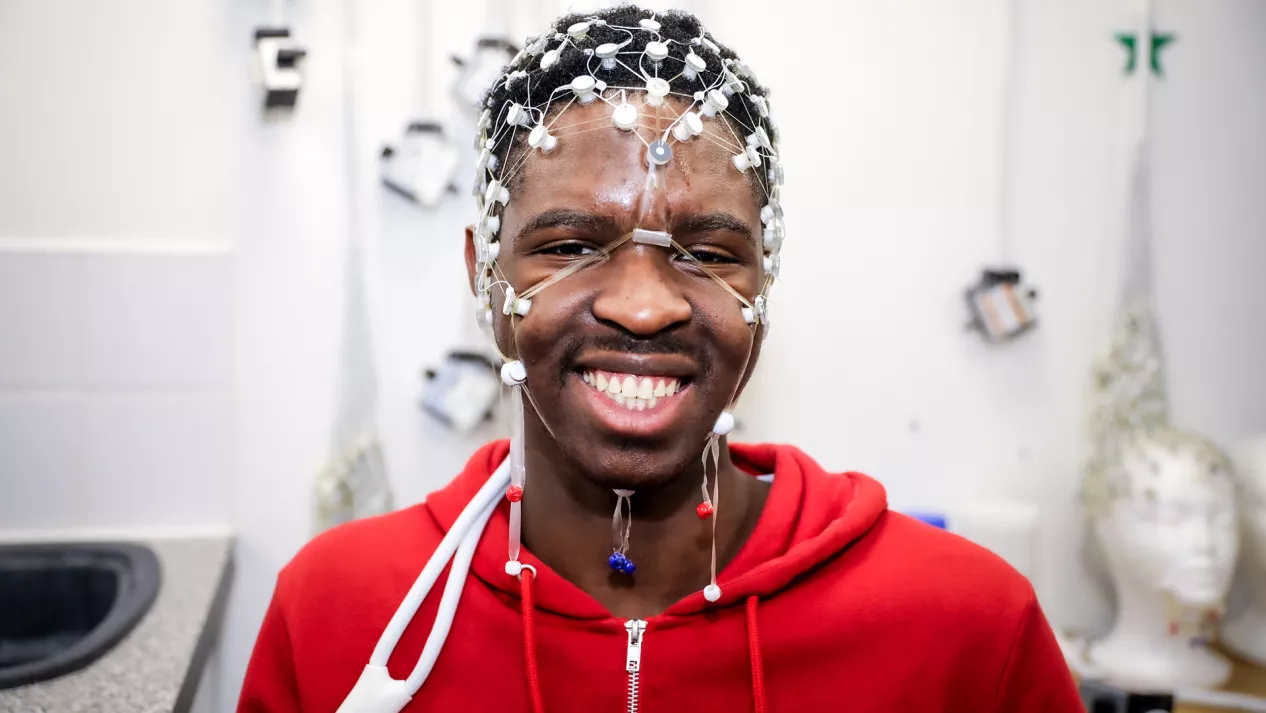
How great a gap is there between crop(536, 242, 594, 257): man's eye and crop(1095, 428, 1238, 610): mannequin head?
1.22 m

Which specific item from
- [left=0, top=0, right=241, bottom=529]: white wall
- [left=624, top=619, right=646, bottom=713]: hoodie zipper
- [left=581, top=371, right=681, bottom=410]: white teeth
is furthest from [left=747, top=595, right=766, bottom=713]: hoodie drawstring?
[left=0, top=0, right=241, bottom=529]: white wall

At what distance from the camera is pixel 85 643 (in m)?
1.20

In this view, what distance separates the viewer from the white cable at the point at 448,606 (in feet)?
2.82

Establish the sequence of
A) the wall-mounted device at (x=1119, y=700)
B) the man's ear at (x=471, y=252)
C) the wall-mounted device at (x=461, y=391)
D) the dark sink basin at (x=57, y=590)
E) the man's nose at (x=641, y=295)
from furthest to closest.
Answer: the wall-mounted device at (x=461, y=391) < the dark sink basin at (x=57, y=590) < the wall-mounted device at (x=1119, y=700) < the man's ear at (x=471, y=252) < the man's nose at (x=641, y=295)

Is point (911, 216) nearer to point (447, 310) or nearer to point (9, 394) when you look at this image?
point (447, 310)

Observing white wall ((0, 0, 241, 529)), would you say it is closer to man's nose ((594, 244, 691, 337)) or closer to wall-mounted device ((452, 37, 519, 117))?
wall-mounted device ((452, 37, 519, 117))

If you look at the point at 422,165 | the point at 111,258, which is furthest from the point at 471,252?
the point at 111,258

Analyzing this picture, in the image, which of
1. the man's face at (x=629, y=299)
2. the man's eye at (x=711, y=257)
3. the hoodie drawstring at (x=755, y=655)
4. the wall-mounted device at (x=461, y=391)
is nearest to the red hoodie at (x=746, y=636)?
the hoodie drawstring at (x=755, y=655)

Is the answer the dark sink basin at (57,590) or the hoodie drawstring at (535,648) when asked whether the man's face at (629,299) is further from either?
the dark sink basin at (57,590)

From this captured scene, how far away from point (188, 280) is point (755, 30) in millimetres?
1103

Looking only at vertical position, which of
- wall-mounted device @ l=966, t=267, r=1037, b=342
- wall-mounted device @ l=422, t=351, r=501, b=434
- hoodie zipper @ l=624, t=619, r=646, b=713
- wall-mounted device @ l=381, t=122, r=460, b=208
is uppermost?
wall-mounted device @ l=381, t=122, r=460, b=208

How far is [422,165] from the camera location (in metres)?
1.58

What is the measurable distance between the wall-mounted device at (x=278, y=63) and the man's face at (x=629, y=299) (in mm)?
846

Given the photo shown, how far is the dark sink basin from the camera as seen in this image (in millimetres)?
1483
